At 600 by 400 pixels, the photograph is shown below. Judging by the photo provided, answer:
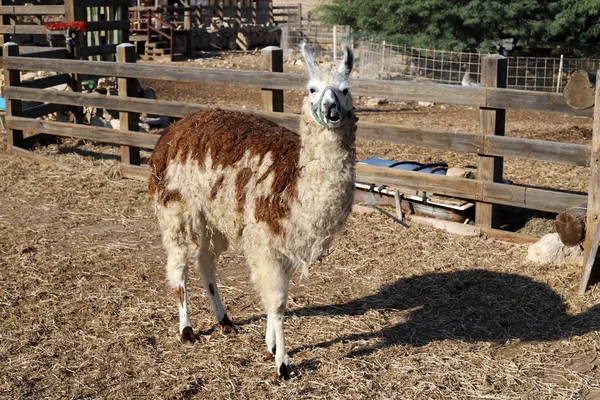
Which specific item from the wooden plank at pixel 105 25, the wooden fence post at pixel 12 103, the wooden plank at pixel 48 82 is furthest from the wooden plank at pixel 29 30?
the wooden fence post at pixel 12 103

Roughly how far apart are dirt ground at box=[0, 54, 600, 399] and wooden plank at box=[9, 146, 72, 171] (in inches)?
70.8

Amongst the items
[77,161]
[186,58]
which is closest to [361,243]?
[77,161]

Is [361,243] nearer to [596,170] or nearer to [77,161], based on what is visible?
[596,170]

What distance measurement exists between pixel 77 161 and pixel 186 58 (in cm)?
1628

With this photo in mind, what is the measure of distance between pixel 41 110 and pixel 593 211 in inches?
344

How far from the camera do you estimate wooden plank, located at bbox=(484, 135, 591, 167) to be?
670cm

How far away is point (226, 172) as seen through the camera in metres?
5.12

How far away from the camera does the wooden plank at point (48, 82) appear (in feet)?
38.3

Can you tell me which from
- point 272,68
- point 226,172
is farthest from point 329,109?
point 272,68

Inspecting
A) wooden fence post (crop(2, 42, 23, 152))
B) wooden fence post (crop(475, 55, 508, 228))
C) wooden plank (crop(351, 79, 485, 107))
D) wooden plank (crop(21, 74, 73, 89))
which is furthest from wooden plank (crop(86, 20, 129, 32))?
wooden fence post (crop(475, 55, 508, 228))

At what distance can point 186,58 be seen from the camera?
2639 cm

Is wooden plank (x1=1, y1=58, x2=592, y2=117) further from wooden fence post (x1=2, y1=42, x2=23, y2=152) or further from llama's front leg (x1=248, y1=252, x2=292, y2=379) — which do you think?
llama's front leg (x1=248, y1=252, x2=292, y2=379)

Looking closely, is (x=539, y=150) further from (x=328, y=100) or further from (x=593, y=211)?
(x=328, y=100)

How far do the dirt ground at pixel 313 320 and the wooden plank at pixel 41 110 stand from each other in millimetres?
3251
